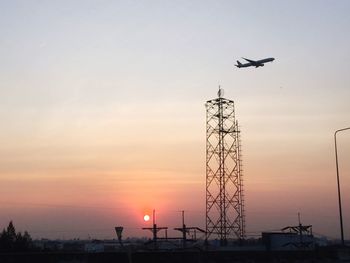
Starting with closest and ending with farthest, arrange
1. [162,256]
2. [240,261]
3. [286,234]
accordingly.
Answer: [162,256], [240,261], [286,234]

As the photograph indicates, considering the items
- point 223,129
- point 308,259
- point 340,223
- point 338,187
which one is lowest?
point 308,259

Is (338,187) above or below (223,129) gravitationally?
below

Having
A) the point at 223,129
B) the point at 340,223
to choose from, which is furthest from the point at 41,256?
the point at 223,129

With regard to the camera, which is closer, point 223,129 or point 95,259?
point 95,259

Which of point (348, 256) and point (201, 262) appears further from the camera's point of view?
point (348, 256)

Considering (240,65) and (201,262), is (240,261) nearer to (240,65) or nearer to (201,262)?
(201,262)

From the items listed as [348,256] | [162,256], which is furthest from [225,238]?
[162,256]

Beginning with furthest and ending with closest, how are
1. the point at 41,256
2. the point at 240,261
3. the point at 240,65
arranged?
the point at 240,65 < the point at 240,261 < the point at 41,256

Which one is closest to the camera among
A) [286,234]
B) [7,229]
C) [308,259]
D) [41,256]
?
[41,256]

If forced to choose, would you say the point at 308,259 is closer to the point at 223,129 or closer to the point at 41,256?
the point at 41,256
